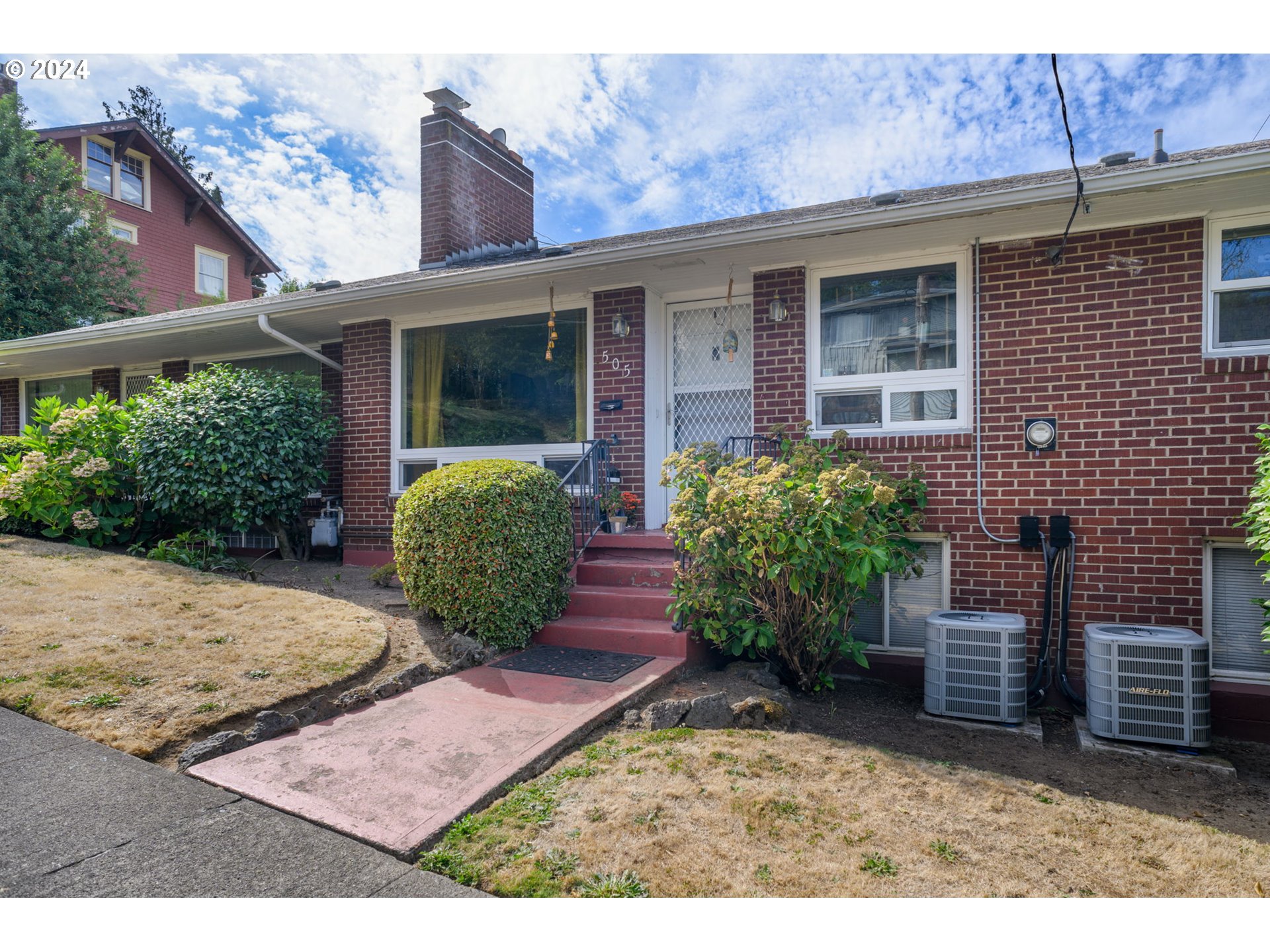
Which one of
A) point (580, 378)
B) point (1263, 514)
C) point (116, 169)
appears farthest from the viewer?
point (116, 169)

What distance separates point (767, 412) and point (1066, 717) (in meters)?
2.88

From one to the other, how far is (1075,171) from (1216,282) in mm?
1236

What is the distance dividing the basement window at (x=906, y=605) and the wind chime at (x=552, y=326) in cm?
347

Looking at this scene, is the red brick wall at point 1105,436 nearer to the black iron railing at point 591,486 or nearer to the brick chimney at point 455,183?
the black iron railing at point 591,486

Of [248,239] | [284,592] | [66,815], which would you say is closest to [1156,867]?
[66,815]

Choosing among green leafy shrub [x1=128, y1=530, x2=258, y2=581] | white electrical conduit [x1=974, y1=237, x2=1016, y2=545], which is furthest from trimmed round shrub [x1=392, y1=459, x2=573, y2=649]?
white electrical conduit [x1=974, y1=237, x2=1016, y2=545]

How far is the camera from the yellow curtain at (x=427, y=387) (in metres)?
7.43

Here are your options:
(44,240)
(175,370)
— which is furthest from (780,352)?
(44,240)

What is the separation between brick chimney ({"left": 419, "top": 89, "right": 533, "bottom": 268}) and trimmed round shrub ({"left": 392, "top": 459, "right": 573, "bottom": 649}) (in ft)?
15.3

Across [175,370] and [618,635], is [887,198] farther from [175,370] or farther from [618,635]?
[175,370]

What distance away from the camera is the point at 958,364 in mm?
5215

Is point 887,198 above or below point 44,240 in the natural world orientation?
below

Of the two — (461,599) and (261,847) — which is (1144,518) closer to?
(461,599)

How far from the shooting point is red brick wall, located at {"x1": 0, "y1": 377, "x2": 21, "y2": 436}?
38.0 ft
